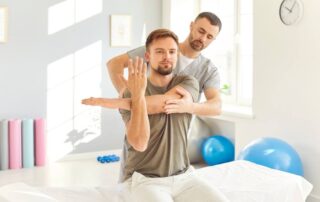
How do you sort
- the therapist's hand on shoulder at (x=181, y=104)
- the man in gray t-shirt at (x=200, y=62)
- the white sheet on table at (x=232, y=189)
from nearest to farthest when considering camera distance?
the therapist's hand on shoulder at (x=181, y=104)
the white sheet on table at (x=232, y=189)
the man in gray t-shirt at (x=200, y=62)

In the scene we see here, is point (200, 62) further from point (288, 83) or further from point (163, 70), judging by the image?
point (288, 83)

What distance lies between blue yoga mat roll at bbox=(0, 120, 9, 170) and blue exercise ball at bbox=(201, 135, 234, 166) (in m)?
2.22

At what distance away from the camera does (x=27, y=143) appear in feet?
14.8

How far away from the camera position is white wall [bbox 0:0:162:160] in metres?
4.58

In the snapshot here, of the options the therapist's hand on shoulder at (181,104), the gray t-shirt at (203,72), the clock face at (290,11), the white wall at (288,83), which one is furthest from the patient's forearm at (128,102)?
the clock face at (290,11)

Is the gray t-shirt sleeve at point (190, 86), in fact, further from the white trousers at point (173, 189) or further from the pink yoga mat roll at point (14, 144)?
the pink yoga mat roll at point (14, 144)

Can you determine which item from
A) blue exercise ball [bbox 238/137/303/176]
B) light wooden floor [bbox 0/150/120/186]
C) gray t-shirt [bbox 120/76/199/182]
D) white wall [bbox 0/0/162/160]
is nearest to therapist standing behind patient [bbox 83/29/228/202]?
gray t-shirt [bbox 120/76/199/182]

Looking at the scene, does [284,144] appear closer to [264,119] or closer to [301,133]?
[301,133]

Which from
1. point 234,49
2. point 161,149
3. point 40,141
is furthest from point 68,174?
point 161,149

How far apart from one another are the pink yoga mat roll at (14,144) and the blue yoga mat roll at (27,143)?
0.06 meters

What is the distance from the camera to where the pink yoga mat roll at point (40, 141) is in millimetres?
4582

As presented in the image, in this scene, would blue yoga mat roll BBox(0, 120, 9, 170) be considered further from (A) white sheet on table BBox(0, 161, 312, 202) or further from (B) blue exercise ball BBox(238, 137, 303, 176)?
(B) blue exercise ball BBox(238, 137, 303, 176)

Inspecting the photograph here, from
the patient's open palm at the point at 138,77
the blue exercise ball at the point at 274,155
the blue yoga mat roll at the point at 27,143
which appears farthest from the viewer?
the blue yoga mat roll at the point at 27,143

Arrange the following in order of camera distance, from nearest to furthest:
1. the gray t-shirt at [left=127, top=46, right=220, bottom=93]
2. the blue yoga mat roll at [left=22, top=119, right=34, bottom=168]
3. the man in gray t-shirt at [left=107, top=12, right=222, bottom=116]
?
the man in gray t-shirt at [left=107, top=12, right=222, bottom=116], the gray t-shirt at [left=127, top=46, right=220, bottom=93], the blue yoga mat roll at [left=22, top=119, right=34, bottom=168]
